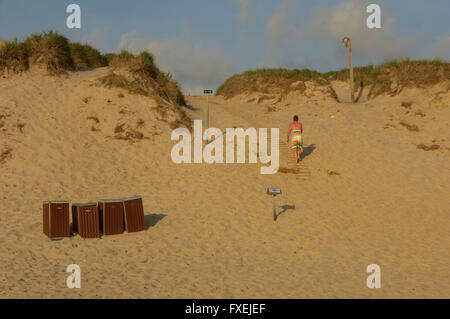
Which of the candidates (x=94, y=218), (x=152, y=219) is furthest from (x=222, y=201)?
(x=94, y=218)

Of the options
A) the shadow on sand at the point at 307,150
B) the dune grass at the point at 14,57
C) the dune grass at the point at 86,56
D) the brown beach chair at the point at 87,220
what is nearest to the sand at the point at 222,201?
the shadow on sand at the point at 307,150

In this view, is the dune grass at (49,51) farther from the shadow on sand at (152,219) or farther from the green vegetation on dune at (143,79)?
the shadow on sand at (152,219)

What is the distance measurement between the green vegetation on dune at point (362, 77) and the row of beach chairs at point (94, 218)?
20974 millimetres

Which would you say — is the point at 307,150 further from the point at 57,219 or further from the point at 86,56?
the point at 86,56

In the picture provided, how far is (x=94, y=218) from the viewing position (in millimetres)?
8625

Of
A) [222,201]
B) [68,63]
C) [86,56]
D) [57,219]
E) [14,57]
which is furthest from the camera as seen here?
[86,56]

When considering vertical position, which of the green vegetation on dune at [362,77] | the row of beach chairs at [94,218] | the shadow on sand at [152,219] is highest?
the green vegetation on dune at [362,77]

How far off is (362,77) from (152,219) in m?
25.7

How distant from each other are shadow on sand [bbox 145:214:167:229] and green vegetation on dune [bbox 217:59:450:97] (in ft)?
65.1

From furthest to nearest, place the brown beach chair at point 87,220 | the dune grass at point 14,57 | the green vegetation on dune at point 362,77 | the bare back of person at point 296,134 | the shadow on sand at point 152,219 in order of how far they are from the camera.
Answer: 1. the green vegetation on dune at point 362,77
2. the dune grass at point 14,57
3. the bare back of person at point 296,134
4. the shadow on sand at point 152,219
5. the brown beach chair at point 87,220

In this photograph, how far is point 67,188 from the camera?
1203cm

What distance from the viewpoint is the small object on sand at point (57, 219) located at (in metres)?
8.30

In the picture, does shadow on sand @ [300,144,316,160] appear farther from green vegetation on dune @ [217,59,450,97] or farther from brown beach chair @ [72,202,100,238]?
green vegetation on dune @ [217,59,450,97]

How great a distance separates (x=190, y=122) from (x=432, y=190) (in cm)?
1118
